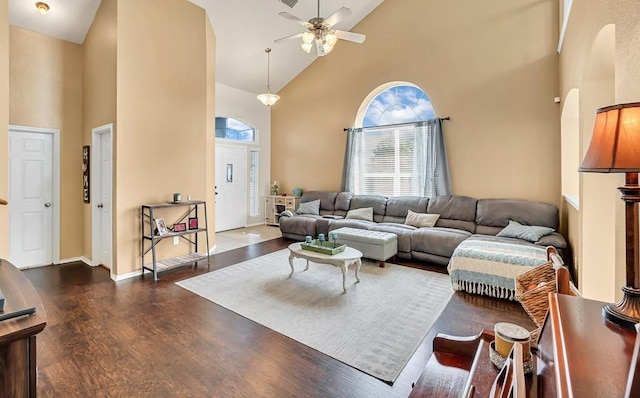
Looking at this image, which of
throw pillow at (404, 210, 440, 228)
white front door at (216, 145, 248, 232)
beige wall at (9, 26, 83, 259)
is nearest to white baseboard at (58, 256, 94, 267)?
beige wall at (9, 26, 83, 259)

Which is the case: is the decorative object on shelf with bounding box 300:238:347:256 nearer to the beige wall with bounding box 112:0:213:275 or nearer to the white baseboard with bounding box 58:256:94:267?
the beige wall with bounding box 112:0:213:275

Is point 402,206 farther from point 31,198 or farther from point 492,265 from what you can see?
point 31,198

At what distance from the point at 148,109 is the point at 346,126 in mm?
3768

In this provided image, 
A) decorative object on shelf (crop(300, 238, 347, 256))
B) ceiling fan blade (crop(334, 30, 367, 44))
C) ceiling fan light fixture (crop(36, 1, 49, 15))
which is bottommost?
decorative object on shelf (crop(300, 238, 347, 256))

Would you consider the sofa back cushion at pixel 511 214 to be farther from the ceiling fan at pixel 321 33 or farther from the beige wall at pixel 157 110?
the beige wall at pixel 157 110

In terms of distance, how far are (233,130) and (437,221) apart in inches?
193

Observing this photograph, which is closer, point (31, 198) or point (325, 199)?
point (31, 198)

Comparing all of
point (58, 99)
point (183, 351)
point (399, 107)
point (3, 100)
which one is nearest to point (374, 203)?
point (399, 107)

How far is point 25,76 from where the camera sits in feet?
14.0

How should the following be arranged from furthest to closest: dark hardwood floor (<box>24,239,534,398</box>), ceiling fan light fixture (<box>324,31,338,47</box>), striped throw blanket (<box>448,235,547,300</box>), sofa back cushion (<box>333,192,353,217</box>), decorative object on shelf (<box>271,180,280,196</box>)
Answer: decorative object on shelf (<box>271,180,280,196</box>) < sofa back cushion (<box>333,192,353,217</box>) < ceiling fan light fixture (<box>324,31,338,47</box>) < striped throw blanket (<box>448,235,547,300</box>) < dark hardwood floor (<box>24,239,534,398</box>)

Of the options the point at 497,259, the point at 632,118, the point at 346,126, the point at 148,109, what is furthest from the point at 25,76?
the point at 497,259

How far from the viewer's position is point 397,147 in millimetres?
6145

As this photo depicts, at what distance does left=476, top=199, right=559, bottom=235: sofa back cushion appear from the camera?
14.4 ft

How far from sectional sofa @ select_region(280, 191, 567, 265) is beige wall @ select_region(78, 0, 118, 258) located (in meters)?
3.29
